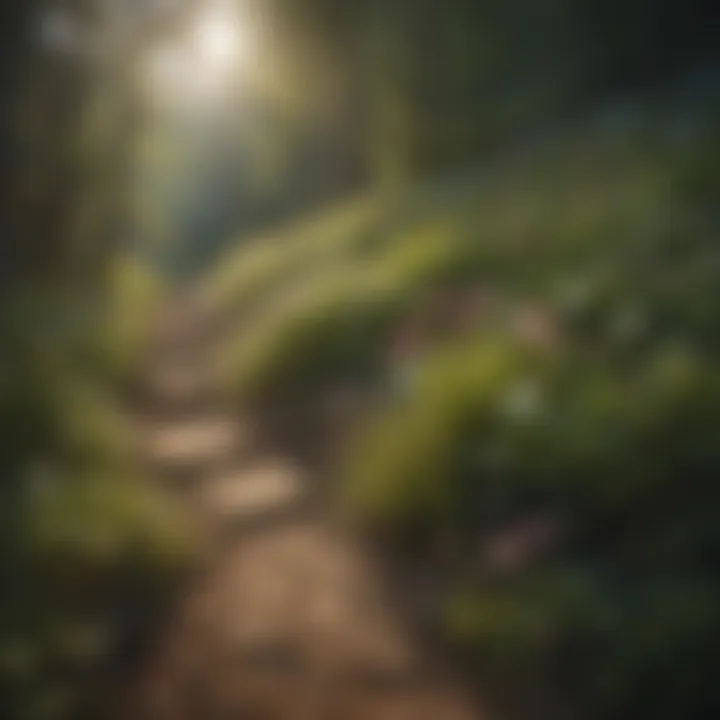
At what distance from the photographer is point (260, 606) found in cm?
144

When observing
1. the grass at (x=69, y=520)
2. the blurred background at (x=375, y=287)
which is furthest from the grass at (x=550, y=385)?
the grass at (x=69, y=520)

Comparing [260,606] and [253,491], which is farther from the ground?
[253,491]

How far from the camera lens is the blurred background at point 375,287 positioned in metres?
1.39

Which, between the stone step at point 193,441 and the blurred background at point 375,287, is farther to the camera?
the stone step at point 193,441

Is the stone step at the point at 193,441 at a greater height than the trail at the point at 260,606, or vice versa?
the stone step at the point at 193,441

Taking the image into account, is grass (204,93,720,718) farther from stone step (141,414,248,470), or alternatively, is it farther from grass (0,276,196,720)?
grass (0,276,196,720)

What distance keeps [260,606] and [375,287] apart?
0.43 meters

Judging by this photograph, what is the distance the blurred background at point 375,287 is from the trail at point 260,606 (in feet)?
0.10

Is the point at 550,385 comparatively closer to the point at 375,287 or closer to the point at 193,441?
the point at 375,287

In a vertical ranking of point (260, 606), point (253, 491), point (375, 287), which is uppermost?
point (375, 287)

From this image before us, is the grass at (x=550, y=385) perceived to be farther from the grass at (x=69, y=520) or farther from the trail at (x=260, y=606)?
the grass at (x=69, y=520)

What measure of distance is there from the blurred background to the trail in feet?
0.10

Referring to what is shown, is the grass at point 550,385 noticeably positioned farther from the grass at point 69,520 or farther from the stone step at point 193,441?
the grass at point 69,520

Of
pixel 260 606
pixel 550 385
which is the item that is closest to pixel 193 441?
pixel 260 606
